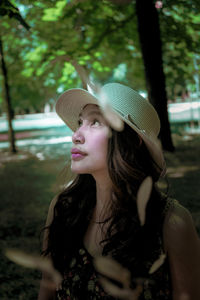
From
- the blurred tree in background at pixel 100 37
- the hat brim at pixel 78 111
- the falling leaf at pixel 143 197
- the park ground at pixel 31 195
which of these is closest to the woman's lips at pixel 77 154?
the hat brim at pixel 78 111

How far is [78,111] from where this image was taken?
1.89 m

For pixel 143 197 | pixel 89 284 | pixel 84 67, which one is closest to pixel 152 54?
pixel 84 67

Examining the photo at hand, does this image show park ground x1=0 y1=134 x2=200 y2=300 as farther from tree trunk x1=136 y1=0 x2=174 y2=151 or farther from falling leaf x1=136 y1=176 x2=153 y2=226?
tree trunk x1=136 y1=0 x2=174 y2=151

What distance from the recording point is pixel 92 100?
167 centimetres

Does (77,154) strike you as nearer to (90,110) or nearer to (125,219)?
(90,110)

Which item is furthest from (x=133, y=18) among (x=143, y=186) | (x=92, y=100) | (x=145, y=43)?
(x=143, y=186)

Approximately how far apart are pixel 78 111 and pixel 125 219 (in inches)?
25.3

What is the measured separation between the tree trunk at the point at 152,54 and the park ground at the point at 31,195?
1.39 m

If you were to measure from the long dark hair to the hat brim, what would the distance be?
5 cm

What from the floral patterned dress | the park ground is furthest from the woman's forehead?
the floral patterned dress

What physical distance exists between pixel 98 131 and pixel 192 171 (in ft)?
20.8

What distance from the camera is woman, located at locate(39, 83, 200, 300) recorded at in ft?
4.80

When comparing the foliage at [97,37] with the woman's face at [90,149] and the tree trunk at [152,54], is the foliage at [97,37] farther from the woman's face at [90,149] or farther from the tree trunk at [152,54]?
the woman's face at [90,149]

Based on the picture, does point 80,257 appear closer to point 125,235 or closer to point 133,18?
point 125,235
